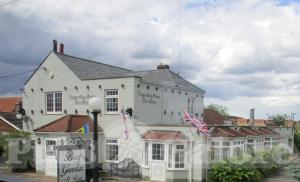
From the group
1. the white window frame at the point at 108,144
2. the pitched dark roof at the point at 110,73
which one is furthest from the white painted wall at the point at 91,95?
the white window frame at the point at 108,144

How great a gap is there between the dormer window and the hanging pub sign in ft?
29.9

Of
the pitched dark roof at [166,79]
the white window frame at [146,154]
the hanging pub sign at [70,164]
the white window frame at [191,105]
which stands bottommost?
the white window frame at [146,154]

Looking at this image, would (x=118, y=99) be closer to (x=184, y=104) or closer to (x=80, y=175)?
(x=184, y=104)

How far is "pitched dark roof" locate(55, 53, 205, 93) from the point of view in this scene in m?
24.6

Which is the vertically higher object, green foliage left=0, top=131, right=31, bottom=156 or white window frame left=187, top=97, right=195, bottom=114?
white window frame left=187, top=97, right=195, bottom=114

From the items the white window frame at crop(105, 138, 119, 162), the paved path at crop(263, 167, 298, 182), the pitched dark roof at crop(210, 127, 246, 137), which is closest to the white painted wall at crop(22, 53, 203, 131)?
the white window frame at crop(105, 138, 119, 162)

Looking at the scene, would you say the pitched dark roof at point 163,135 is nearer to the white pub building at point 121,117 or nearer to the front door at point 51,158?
the white pub building at point 121,117

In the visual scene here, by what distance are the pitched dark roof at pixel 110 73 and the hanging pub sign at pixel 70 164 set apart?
10.6 metres

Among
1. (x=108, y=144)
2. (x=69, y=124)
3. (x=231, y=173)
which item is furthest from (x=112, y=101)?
(x=231, y=173)

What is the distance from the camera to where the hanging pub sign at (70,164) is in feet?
39.4

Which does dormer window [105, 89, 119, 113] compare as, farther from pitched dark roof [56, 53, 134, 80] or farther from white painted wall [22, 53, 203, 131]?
pitched dark roof [56, 53, 134, 80]


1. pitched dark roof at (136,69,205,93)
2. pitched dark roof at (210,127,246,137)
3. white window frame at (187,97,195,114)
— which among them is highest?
pitched dark roof at (136,69,205,93)

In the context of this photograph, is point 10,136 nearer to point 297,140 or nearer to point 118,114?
point 118,114

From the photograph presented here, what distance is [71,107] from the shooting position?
24125 mm
